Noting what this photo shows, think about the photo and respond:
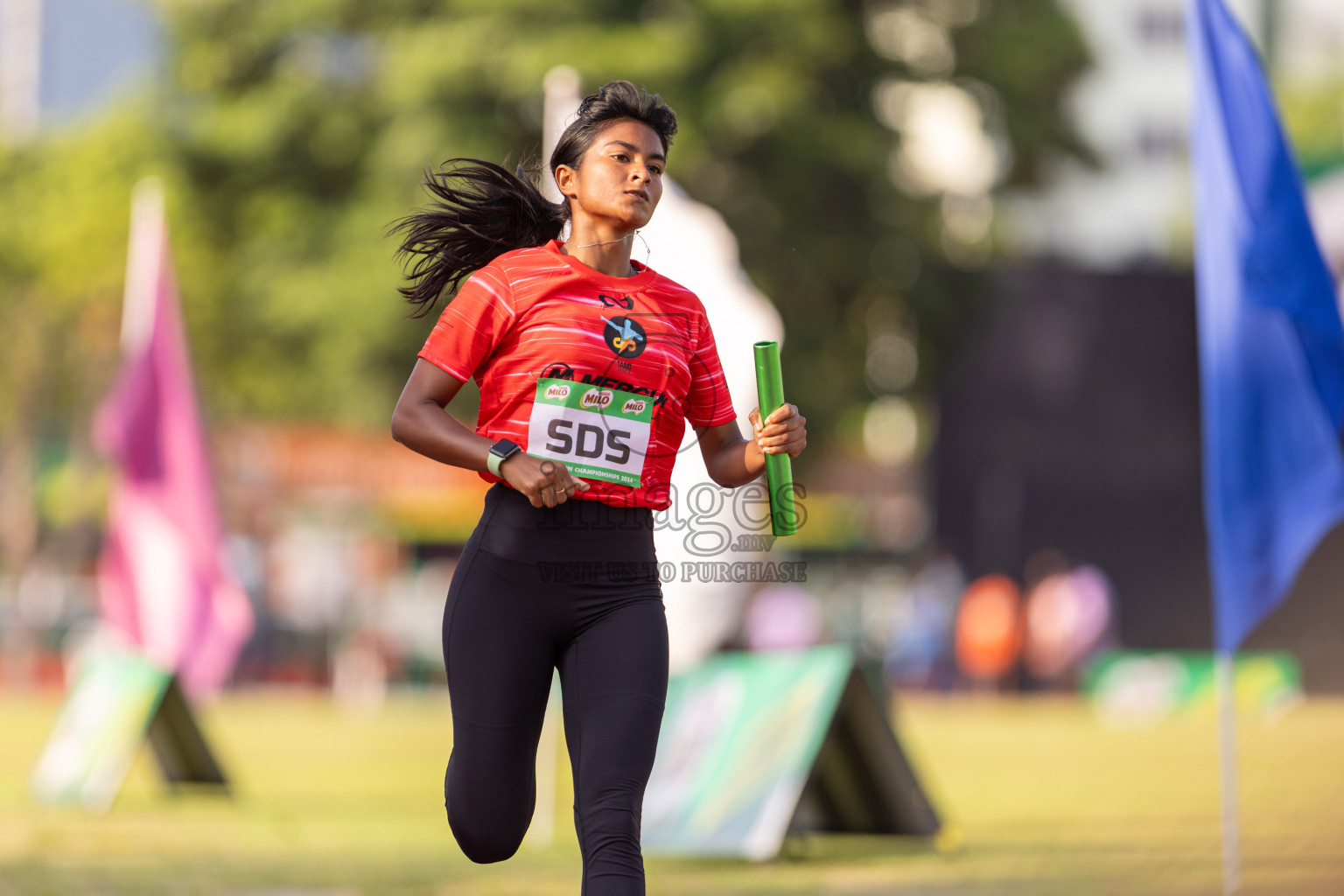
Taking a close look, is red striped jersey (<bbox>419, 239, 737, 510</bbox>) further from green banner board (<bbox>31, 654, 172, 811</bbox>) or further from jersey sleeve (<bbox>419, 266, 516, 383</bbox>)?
green banner board (<bbox>31, 654, 172, 811</bbox>)

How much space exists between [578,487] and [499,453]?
201 millimetres

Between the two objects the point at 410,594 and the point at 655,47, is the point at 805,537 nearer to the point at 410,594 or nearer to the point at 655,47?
the point at 410,594

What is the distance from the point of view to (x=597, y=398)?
13.8ft

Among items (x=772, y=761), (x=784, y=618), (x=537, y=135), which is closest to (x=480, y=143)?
(x=537, y=135)

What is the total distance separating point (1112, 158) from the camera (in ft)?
82.3

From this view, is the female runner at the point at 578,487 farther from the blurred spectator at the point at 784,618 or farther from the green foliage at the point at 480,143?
the blurred spectator at the point at 784,618

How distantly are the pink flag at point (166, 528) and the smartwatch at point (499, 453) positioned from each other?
9482mm

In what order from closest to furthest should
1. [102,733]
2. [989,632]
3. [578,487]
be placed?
[578,487]
[102,733]
[989,632]

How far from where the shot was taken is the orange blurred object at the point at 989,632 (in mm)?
27203

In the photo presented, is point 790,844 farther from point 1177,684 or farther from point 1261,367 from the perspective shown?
point 1177,684

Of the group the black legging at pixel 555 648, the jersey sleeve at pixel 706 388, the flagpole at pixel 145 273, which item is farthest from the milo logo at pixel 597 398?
the flagpole at pixel 145 273

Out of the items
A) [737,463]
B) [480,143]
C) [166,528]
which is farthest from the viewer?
[480,143]

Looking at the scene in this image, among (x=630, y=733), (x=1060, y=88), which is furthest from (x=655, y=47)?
(x=630, y=733)

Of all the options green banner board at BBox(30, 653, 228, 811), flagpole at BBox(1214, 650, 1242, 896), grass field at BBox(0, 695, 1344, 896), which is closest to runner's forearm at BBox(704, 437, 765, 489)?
grass field at BBox(0, 695, 1344, 896)
